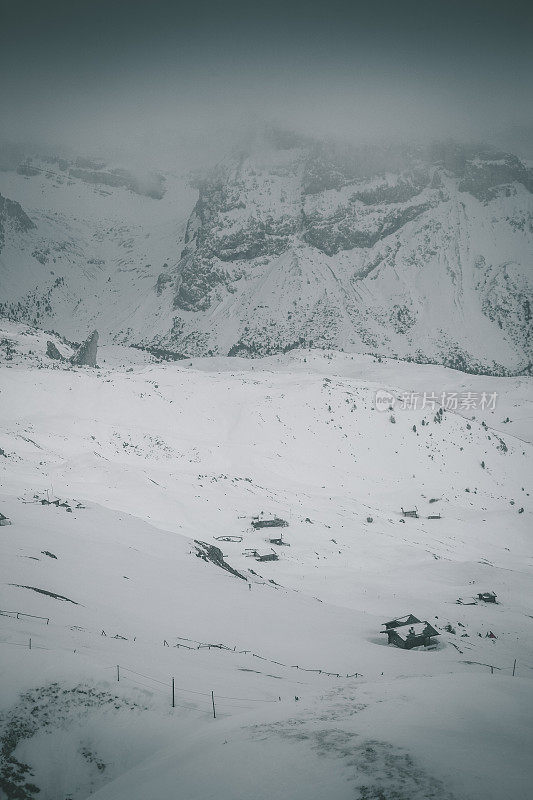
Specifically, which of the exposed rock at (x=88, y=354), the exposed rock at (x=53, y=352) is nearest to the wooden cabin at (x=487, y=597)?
the exposed rock at (x=88, y=354)

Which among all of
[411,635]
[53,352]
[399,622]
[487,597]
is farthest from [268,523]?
[53,352]

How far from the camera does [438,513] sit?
61.3 m

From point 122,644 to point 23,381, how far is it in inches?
2624

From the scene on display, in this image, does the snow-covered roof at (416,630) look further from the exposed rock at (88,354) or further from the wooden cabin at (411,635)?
the exposed rock at (88,354)

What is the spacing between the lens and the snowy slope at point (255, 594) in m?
8.36

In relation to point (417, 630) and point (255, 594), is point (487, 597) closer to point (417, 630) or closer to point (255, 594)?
point (417, 630)

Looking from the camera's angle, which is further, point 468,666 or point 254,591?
point 254,591

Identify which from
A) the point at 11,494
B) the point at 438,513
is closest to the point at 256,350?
the point at 438,513

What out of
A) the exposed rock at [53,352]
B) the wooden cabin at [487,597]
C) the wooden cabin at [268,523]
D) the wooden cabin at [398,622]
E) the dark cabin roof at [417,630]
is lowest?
the wooden cabin at [268,523]

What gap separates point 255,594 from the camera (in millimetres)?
26641

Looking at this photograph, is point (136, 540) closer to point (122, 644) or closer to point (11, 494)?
point (11, 494)

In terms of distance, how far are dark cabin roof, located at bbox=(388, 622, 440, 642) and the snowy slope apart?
0.82 metres

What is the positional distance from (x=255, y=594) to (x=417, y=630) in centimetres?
824

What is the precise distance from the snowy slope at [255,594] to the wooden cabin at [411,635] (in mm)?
777
